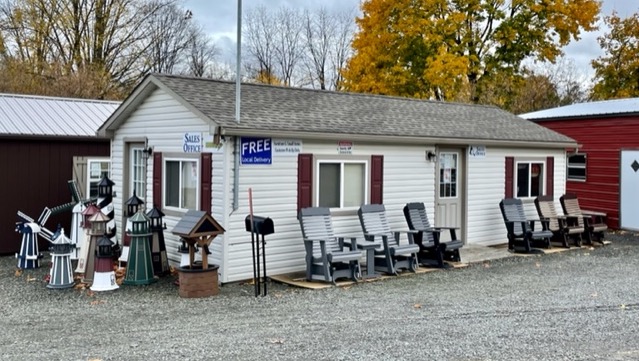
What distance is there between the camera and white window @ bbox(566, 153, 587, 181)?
1672 cm

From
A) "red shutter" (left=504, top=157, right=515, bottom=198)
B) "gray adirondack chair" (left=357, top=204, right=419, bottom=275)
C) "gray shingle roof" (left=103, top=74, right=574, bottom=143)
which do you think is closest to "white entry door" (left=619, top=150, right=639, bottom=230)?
"gray shingle roof" (left=103, top=74, right=574, bottom=143)

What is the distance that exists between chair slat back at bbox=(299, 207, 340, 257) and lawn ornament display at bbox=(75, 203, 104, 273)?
9.82ft

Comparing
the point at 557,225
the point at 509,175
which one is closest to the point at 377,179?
the point at 509,175

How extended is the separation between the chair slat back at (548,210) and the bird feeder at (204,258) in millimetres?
7257

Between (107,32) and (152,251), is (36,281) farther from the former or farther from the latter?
(107,32)

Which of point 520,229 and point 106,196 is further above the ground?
point 106,196

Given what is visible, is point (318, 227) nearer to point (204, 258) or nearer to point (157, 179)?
point (204, 258)

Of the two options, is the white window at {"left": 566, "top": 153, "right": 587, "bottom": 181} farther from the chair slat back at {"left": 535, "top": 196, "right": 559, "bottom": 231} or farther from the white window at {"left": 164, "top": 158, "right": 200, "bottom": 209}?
the white window at {"left": 164, "top": 158, "right": 200, "bottom": 209}

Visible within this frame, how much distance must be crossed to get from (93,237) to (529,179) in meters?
8.94

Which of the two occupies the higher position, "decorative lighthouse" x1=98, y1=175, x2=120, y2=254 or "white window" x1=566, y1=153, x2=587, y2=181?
"white window" x1=566, y1=153, x2=587, y2=181

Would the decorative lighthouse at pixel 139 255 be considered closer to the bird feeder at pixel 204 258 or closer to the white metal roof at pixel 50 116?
the bird feeder at pixel 204 258

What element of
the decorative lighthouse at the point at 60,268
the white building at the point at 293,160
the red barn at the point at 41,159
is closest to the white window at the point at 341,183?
the white building at the point at 293,160

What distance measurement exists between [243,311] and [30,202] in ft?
20.9

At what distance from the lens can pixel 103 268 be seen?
8.06 metres
